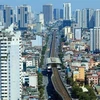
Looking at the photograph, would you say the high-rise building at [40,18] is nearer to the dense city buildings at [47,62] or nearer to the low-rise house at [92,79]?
the dense city buildings at [47,62]

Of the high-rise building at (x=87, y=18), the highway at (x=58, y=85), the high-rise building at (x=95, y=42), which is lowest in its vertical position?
the highway at (x=58, y=85)

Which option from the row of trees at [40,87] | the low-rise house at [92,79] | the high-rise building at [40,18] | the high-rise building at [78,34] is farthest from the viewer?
the high-rise building at [40,18]

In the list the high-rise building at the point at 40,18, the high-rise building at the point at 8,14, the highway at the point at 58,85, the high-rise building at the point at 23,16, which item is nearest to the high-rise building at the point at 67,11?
the high-rise building at the point at 40,18

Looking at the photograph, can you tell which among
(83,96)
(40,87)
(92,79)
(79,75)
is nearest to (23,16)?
(79,75)

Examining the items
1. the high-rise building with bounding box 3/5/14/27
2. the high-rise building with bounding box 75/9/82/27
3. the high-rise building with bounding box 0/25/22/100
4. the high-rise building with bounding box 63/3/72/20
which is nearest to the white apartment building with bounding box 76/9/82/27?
the high-rise building with bounding box 75/9/82/27

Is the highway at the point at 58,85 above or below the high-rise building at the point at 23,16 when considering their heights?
below

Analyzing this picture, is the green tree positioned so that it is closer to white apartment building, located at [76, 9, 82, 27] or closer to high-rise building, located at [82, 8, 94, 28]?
high-rise building, located at [82, 8, 94, 28]

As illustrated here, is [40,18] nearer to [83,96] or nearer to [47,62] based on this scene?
[47,62]
